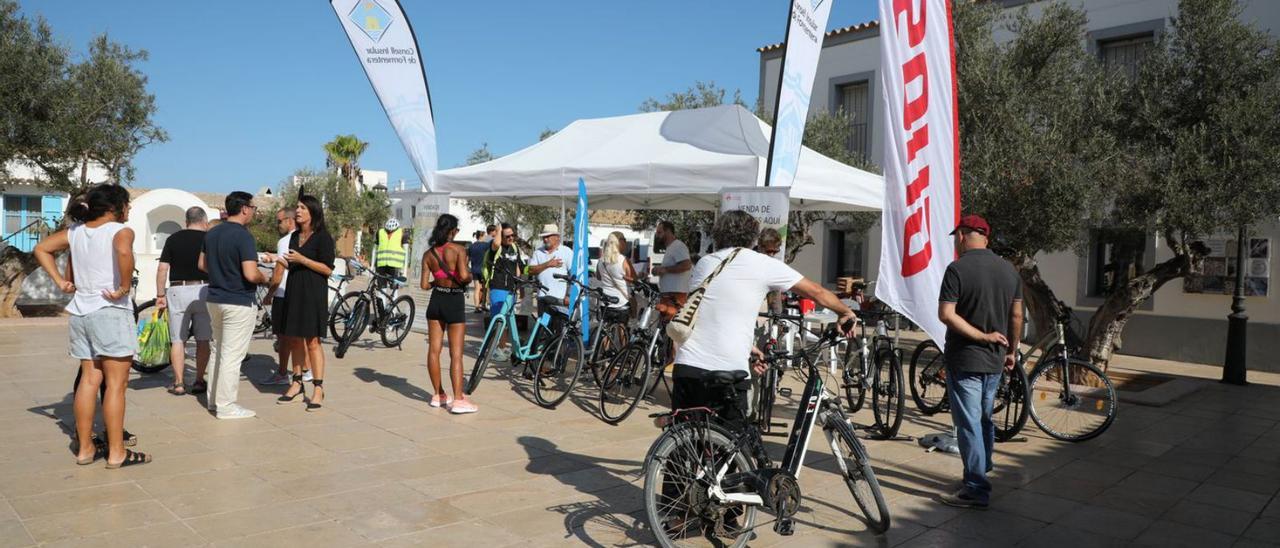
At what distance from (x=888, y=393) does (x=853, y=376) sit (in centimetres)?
63

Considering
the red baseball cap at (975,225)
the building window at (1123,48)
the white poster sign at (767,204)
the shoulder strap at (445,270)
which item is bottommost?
the shoulder strap at (445,270)

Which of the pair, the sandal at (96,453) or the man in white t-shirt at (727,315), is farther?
the sandal at (96,453)

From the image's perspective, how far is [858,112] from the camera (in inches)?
722

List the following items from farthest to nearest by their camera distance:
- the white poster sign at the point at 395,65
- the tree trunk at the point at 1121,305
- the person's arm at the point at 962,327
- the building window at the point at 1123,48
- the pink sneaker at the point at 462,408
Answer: the building window at the point at 1123,48 < the white poster sign at the point at 395,65 < the tree trunk at the point at 1121,305 < the pink sneaker at the point at 462,408 < the person's arm at the point at 962,327

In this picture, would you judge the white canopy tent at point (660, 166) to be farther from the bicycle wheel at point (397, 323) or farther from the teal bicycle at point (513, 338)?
the teal bicycle at point (513, 338)

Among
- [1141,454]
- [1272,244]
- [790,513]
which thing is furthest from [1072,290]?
[790,513]

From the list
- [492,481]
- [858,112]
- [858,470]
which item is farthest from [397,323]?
[858,112]

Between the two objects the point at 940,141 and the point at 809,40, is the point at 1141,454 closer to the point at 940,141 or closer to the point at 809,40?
the point at 940,141

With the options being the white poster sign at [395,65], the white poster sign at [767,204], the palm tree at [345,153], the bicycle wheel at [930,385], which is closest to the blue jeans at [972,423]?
the white poster sign at [767,204]

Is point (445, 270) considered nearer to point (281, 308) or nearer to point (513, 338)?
point (513, 338)

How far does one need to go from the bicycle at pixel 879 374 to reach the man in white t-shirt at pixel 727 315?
2.66 meters

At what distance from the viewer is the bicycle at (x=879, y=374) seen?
6371mm

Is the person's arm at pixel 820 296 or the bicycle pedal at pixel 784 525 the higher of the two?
the person's arm at pixel 820 296

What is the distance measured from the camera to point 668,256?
8328mm
